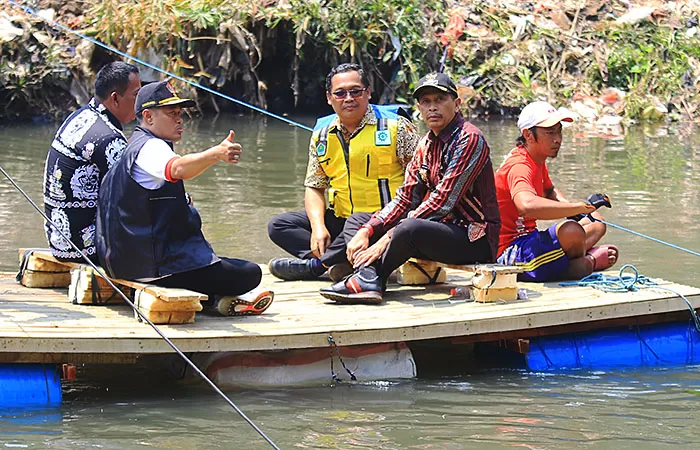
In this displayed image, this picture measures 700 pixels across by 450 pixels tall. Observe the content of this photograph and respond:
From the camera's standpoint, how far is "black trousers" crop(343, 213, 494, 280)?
20.4 feet

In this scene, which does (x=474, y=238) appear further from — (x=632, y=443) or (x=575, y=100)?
(x=575, y=100)

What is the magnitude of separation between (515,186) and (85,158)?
7.92ft

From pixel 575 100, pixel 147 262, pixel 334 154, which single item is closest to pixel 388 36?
pixel 575 100

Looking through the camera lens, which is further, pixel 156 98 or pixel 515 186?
pixel 515 186

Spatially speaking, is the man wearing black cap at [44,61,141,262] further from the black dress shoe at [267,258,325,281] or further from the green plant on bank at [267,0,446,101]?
the green plant on bank at [267,0,446,101]

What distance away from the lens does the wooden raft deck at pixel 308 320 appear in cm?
535

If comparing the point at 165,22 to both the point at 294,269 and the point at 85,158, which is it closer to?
the point at 294,269

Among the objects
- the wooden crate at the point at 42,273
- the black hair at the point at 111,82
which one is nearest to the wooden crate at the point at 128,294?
the wooden crate at the point at 42,273

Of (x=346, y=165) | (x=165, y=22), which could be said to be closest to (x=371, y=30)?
(x=165, y=22)

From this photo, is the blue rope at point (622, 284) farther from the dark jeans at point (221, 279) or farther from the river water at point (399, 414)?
the dark jeans at point (221, 279)

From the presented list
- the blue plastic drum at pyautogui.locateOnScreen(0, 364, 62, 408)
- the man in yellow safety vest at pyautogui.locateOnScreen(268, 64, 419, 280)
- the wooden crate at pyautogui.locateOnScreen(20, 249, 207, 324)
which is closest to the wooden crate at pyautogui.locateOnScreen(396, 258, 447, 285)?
the man in yellow safety vest at pyautogui.locateOnScreen(268, 64, 419, 280)

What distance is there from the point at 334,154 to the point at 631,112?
506 inches

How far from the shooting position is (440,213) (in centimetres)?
630

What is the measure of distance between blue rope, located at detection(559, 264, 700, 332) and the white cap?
94 centimetres
